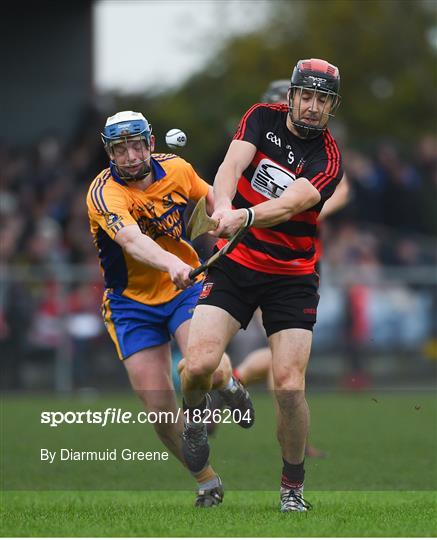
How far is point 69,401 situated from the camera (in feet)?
46.5

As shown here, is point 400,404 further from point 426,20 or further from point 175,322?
point 426,20

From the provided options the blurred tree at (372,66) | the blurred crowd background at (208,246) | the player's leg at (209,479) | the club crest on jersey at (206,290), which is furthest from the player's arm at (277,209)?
the blurred tree at (372,66)

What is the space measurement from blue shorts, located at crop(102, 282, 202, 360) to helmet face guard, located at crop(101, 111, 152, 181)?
775 mm

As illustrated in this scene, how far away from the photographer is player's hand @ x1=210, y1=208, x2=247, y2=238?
6531mm

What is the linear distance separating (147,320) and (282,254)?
1.00 meters

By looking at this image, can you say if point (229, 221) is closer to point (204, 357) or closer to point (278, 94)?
point (204, 357)

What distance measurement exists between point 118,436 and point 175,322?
6.83 feet

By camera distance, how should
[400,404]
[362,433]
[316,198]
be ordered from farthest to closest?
[400,404]
[362,433]
[316,198]

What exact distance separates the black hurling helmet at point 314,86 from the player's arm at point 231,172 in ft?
0.95

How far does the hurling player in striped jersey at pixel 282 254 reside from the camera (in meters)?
6.79

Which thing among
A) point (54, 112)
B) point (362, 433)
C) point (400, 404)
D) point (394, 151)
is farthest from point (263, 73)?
point (362, 433)

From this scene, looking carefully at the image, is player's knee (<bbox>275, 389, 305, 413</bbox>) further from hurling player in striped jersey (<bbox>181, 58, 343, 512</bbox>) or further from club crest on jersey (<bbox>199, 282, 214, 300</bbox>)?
club crest on jersey (<bbox>199, 282, 214, 300</bbox>)

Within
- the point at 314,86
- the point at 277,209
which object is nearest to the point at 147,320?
the point at 277,209

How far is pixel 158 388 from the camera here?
291 inches
